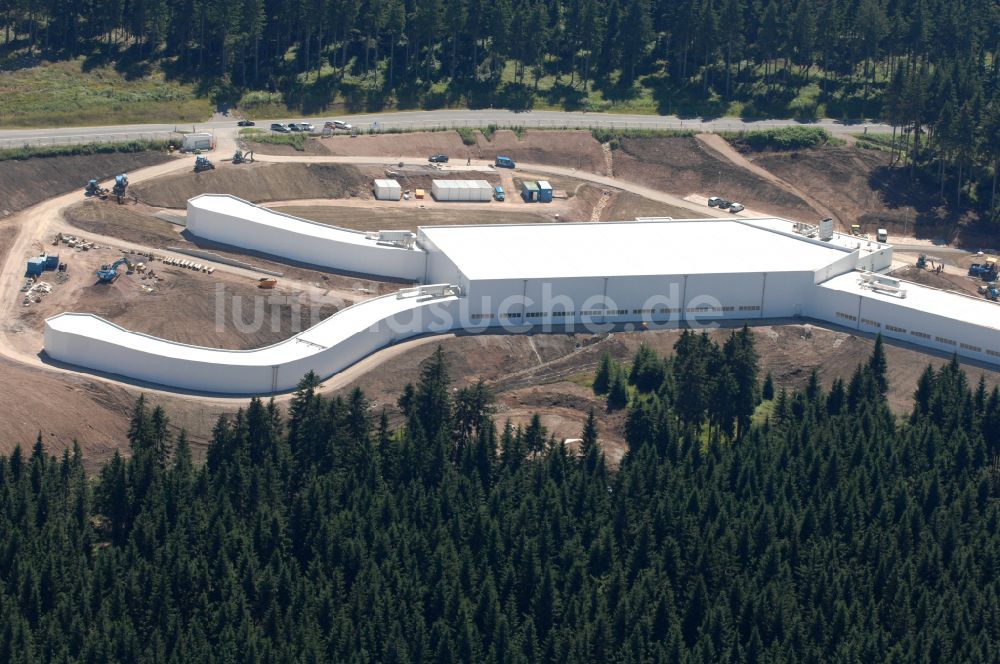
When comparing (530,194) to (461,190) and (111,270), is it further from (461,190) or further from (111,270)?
(111,270)

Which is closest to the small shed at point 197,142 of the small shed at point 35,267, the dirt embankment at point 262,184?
the dirt embankment at point 262,184

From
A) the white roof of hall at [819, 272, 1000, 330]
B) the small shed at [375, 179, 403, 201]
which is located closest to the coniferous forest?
the white roof of hall at [819, 272, 1000, 330]

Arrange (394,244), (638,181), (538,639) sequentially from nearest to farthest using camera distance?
(538,639) < (394,244) < (638,181)

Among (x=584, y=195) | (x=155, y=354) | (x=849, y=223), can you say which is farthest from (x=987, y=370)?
(x=155, y=354)

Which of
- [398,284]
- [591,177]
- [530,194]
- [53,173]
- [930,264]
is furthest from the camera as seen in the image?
[591,177]

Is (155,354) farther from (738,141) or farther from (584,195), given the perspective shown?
(738,141)

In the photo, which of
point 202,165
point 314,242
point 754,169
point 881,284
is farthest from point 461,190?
point 881,284

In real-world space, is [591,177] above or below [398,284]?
above

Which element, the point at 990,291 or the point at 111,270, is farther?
the point at 990,291
